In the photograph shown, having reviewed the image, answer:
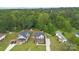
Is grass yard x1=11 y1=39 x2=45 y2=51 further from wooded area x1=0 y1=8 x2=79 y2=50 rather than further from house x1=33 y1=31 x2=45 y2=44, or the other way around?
wooded area x1=0 y1=8 x2=79 y2=50

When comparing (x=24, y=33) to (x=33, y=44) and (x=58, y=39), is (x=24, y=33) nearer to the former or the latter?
(x=33, y=44)

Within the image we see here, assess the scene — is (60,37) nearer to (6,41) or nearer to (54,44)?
(54,44)

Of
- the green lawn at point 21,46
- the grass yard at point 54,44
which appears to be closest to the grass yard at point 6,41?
the green lawn at point 21,46

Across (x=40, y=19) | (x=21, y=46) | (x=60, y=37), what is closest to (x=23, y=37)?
(x=21, y=46)

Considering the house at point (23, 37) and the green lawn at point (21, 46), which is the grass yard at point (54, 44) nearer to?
the green lawn at point (21, 46)

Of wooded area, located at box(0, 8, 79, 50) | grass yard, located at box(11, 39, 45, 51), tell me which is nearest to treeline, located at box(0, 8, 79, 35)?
wooded area, located at box(0, 8, 79, 50)
